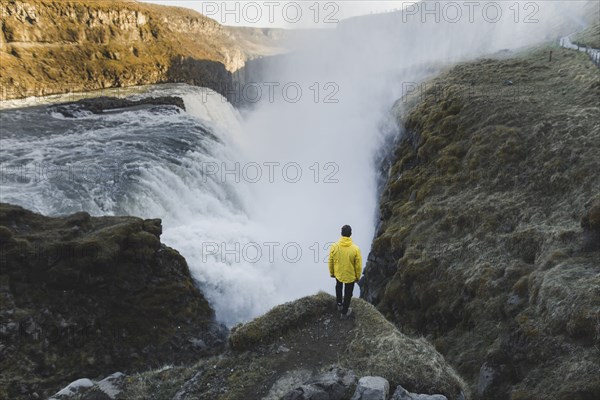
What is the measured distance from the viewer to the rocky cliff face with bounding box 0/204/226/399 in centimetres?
1473

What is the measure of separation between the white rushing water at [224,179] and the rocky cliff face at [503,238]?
6904mm

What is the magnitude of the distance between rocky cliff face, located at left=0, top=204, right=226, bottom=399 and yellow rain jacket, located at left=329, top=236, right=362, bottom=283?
9.04m

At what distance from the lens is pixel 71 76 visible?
6538cm

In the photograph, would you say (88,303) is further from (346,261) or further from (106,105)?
(106,105)

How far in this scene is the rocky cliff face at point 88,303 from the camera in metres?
14.7

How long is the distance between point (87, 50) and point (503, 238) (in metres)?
75.6

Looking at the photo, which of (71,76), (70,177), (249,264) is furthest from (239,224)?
(71,76)

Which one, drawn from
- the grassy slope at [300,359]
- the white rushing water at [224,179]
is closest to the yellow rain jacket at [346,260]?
the grassy slope at [300,359]

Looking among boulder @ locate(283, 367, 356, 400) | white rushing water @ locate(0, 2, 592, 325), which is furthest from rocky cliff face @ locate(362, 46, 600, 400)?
white rushing water @ locate(0, 2, 592, 325)

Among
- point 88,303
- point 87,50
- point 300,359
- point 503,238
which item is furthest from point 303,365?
point 87,50

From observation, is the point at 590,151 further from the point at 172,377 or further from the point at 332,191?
the point at 332,191

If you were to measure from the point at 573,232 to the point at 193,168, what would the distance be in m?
25.0

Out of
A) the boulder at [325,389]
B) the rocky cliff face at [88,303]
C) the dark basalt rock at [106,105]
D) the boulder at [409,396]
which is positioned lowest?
the rocky cliff face at [88,303]

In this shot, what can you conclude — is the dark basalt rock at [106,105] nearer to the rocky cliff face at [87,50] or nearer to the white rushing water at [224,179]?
the white rushing water at [224,179]
